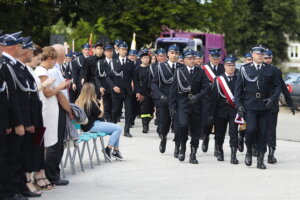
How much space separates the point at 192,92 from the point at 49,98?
147 inches

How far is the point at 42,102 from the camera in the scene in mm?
10961

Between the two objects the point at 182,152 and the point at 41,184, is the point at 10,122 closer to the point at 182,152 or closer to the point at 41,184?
the point at 41,184

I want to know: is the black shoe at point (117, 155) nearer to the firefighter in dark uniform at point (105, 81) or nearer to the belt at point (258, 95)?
the belt at point (258, 95)

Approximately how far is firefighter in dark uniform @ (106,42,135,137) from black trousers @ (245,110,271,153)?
5.48 metres

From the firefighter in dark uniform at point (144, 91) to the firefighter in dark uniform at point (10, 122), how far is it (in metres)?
10.1

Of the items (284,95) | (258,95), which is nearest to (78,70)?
(284,95)

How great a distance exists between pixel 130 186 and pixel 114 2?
93.8 ft

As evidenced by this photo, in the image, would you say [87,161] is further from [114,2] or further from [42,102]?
[114,2]

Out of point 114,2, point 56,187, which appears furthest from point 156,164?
point 114,2

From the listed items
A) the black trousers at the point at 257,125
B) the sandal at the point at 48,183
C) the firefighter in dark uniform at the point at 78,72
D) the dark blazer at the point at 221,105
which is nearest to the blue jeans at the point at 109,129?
the dark blazer at the point at 221,105

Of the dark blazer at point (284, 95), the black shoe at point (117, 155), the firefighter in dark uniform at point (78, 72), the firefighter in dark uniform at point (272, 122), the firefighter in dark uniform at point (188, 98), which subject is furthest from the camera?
the firefighter in dark uniform at point (78, 72)

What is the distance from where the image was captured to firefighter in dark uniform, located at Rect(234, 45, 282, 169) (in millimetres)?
13445

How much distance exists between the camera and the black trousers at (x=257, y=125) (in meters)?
13.5

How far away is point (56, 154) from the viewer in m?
11.2
